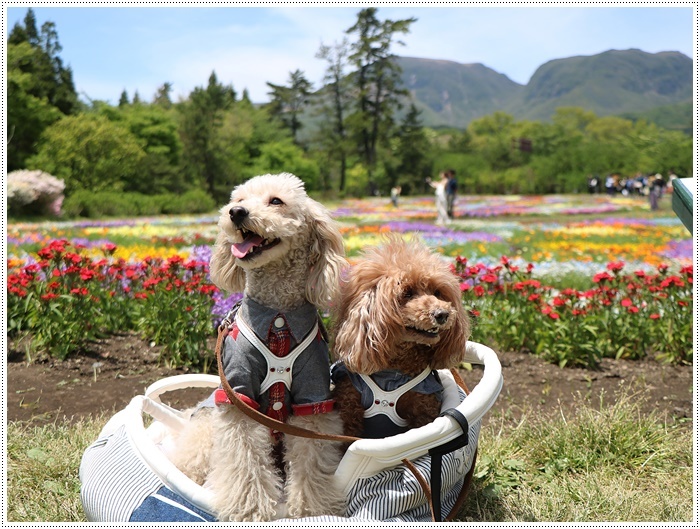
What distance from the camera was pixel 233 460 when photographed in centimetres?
222

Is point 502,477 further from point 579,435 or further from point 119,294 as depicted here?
point 119,294

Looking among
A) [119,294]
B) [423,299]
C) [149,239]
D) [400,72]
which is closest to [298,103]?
[400,72]

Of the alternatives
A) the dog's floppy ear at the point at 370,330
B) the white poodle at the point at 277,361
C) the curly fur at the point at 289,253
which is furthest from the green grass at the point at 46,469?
the dog's floppy ear at the point at 370,330

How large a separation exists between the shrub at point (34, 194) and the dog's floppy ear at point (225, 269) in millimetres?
17100

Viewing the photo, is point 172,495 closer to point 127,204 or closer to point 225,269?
point 225,269

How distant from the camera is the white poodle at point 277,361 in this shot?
2199mm

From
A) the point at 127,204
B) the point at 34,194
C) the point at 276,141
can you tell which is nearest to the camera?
the point at 34,194

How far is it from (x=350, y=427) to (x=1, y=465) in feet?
5.49

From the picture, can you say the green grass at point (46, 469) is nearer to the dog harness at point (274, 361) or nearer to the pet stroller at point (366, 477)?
the pet stroller at point (366, 477)

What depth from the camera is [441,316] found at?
7.25ft

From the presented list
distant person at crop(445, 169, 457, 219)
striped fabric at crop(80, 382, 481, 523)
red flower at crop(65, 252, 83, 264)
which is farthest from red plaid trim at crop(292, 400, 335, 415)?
distant person at crop(445, 169, 457, 219)

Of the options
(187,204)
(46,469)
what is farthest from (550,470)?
(187,204)

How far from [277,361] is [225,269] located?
1.41ft

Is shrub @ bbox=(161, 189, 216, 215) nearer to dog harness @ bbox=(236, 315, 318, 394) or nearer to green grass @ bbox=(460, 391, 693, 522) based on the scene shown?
green grass @ bbox=(460, 391, 693, 522)
